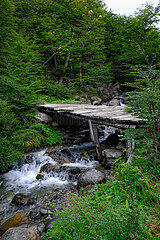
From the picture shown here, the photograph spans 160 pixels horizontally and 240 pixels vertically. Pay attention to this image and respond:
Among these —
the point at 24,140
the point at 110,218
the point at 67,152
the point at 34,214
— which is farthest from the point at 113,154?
the point at 24,140

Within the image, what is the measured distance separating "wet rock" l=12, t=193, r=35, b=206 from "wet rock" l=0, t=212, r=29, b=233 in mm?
365

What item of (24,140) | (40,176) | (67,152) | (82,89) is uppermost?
(82,89)

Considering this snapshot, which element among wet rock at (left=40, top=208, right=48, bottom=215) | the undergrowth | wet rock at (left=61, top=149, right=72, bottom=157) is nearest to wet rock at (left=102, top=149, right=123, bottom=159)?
wet rock at (left=61, top=149, right=72, bottom=157)

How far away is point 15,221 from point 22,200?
2.18 ft

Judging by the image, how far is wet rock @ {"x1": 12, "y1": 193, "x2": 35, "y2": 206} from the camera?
12.6ft

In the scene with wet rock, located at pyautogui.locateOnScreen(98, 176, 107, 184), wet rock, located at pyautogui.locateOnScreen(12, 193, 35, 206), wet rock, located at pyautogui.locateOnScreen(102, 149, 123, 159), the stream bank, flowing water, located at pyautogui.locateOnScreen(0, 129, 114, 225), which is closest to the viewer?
the stream bank

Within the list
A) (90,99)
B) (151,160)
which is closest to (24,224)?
(151,160)

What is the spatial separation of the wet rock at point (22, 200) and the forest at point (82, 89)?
1.33 metres

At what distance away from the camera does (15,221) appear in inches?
128

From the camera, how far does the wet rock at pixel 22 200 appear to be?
3.83m

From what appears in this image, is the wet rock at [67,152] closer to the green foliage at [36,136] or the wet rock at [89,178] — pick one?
the green foliage at [36,136]

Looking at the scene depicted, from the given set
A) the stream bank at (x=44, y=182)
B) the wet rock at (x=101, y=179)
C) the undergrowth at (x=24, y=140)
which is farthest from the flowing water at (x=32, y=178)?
the wet rock at (x=101, y=179)

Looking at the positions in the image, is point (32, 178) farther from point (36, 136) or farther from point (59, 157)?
point (36, 136)

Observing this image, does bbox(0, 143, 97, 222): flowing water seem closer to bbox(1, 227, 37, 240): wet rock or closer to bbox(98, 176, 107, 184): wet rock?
bbox(1, 227, 37, 240): wet rock
